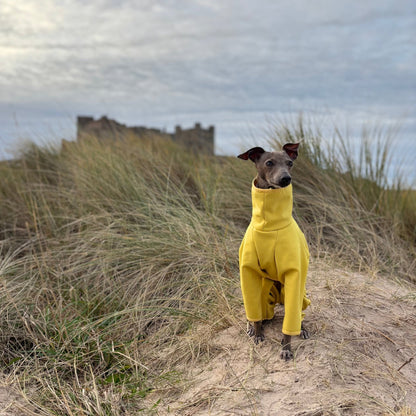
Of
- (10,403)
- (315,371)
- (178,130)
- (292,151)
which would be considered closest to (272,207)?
(292,151)

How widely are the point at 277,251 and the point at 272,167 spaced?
0.48 meters

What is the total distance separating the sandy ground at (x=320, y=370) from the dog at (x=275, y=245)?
17cm

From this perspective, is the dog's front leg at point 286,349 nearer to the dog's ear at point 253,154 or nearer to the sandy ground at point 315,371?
the sandy ground at point 315,371

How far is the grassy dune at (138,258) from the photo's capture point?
127 inches

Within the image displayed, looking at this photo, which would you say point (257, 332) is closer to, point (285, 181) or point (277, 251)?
point (277, 251)

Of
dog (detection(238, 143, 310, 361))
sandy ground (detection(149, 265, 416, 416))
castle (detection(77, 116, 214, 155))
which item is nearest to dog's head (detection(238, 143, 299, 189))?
dog (detection(238, 143, 310, 361))

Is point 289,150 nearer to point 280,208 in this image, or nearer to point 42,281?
point 280,208

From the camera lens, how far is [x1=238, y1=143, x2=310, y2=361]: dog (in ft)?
8.62

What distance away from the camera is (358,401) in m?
2.46

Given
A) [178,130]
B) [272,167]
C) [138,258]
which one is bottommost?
[138,258]

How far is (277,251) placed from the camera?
2672mm

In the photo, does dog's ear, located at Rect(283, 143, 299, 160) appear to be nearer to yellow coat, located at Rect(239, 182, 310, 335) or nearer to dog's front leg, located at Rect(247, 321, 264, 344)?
yellow coat, located at Rect(239, 182, 310, 335)

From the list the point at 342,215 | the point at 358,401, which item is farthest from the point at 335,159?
the point at 358,401

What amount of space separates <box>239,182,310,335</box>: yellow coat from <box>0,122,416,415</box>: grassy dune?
0.64 m
